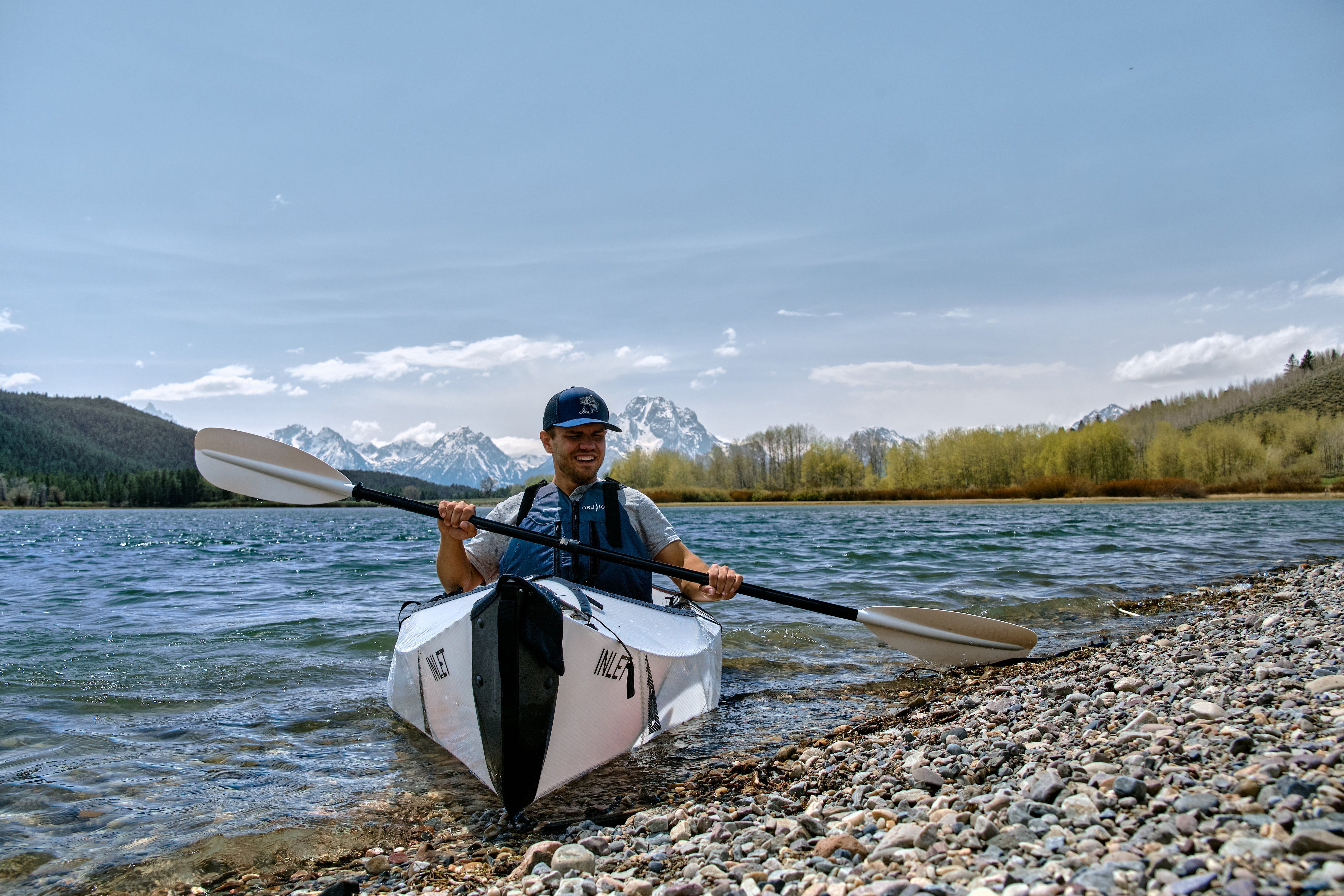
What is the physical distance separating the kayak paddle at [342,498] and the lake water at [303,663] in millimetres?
606

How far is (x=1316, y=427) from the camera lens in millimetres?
84812

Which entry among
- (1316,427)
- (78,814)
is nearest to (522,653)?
(78,814)

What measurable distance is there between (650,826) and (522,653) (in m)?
0.90

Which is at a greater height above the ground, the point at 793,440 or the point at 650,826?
the point at 793,440

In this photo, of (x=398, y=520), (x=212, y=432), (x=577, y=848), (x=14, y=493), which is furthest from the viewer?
(x=14, y=493)

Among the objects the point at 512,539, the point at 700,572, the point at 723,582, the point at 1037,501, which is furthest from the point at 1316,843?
the point at 1037,501

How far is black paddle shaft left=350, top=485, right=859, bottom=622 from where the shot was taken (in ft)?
14.8

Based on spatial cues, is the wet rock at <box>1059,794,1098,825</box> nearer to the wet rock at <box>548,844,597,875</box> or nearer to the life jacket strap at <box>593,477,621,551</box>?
the wet rock at <box>548,844,597,875</box>

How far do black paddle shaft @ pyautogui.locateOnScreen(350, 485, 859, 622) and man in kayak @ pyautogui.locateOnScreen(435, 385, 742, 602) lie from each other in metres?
0.08

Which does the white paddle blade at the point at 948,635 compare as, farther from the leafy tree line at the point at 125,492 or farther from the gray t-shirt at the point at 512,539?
the leafy tree line at the point at 125,492

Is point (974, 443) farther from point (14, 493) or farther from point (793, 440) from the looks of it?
point (14, 493)

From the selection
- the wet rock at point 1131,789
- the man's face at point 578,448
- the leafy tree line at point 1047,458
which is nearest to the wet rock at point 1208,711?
the wet rock at point 1131,789

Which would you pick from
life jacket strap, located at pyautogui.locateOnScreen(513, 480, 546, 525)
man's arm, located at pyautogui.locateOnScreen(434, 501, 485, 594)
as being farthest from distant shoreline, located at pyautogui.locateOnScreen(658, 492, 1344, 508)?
man's arm, located at pyautogui.locateOnScreen(434, 501, 485, 594)

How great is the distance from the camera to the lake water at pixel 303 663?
3.80 metres
